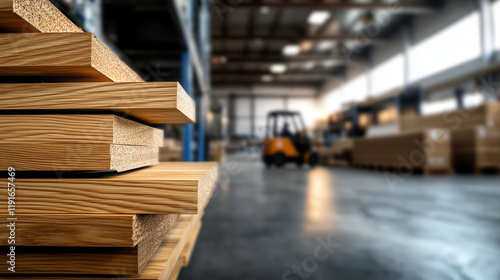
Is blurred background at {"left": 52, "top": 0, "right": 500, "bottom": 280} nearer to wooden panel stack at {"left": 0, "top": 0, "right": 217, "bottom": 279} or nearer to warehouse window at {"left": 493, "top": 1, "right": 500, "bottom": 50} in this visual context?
warehouse window at {"left": 493, "top": 1, "right": 500, "bottom": 50}

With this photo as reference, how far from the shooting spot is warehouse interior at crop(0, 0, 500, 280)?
1418 millimetres

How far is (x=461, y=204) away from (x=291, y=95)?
1982 cm

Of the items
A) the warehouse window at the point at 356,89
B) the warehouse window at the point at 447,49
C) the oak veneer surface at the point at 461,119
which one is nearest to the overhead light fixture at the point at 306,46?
the warehouse window at the point at 356,89

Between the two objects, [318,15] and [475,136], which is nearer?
[475,136]

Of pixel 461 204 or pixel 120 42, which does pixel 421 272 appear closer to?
pixel 461 204

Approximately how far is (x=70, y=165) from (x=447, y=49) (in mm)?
11206

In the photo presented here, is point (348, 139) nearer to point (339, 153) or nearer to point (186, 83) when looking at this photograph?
point (339, 153)

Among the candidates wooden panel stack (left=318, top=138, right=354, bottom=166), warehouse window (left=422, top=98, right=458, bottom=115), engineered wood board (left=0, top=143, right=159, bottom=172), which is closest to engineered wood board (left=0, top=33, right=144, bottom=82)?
engineered wood board (left=0, top=143, right=159, bottom=172)

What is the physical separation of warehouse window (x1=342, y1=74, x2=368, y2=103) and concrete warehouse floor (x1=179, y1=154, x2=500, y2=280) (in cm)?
1275

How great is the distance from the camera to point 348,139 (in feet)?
30.2

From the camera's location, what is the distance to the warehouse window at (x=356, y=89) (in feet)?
48.9

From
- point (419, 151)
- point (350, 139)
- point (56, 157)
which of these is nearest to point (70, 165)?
point (56, 157)

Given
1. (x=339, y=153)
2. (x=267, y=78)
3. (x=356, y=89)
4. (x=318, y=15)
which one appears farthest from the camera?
(x=267, y=78)

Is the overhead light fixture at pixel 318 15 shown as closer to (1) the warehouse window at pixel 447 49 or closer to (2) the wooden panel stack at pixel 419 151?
(1) the warehouse window at pixel 447 49
